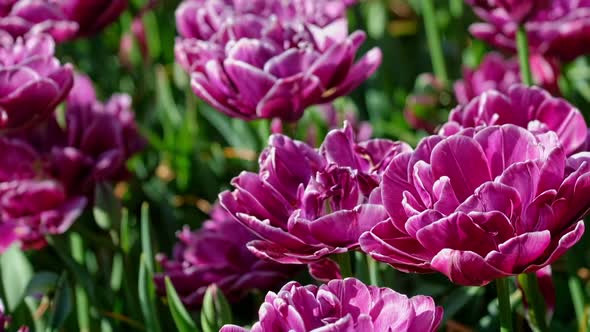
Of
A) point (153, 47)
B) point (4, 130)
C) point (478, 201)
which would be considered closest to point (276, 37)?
point (4, 130)

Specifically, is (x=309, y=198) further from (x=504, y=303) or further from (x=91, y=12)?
(x=91, y=12)

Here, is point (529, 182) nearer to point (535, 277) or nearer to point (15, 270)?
point (535, 277)

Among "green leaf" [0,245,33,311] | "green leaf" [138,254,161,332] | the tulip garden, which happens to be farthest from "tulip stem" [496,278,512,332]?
"green leaf" [0,245,33,311]

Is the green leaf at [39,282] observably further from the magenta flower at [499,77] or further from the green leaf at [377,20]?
the green leaf at [377,20]

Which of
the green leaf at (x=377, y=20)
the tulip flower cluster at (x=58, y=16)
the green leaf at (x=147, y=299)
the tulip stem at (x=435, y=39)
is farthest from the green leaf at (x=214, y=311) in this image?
the green leaf at (x=377, y=20)

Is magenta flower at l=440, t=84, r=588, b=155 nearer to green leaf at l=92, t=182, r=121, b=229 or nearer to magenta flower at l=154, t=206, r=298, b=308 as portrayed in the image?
magenta flower at l=154, t=206, r=298, b=308

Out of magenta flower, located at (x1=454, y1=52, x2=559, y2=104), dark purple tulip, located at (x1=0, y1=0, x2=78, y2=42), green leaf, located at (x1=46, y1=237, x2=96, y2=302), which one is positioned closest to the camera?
green leaf, located at (x1=46, y1=237, x2=96, y2=302)
